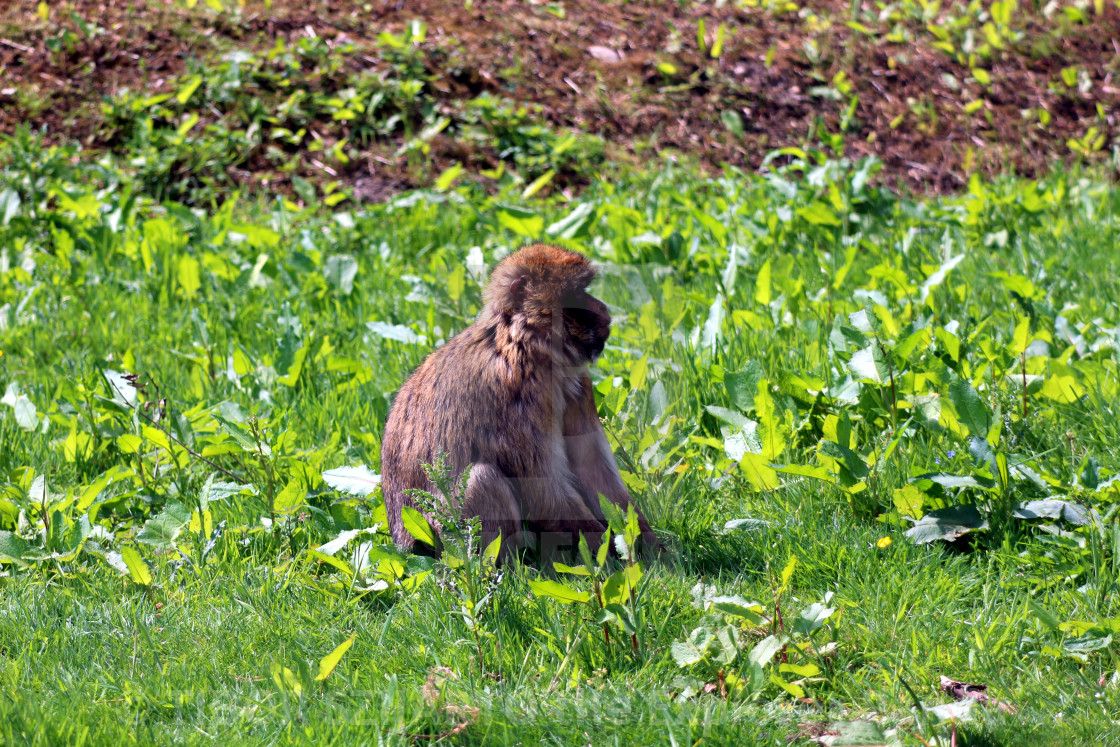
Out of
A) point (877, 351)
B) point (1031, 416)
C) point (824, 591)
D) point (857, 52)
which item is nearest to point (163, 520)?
point (824, 591)

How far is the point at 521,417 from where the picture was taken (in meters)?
3.51

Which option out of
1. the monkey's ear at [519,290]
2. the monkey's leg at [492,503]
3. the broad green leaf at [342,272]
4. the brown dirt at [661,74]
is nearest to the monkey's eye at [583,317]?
the monkey's ear at [519,290]

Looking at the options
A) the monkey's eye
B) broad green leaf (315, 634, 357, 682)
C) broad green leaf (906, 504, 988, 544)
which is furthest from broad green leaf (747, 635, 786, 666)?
the monkey's eye

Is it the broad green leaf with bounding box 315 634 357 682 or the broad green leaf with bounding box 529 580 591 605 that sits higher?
the broad green leaf with bounding box 529 580 591 605

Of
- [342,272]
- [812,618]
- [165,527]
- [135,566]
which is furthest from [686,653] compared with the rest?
[342,272]

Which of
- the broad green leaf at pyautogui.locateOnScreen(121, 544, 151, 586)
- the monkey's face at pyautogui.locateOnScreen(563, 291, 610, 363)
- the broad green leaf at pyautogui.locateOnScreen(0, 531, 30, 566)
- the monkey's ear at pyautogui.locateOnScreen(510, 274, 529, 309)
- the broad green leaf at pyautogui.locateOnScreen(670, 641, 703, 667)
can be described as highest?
the monkey's ear at pyautogui.locateOnScreen(510, 274, 529, 309)

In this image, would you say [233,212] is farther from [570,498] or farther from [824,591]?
[824,591]

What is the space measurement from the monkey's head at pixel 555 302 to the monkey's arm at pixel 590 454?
135 millimetres

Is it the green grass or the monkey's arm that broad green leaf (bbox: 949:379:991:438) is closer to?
the green grass

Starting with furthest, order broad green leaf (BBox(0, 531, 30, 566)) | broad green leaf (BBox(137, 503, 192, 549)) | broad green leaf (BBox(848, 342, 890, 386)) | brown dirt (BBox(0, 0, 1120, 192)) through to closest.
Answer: brown dirt (BBox(0, 0, 1120, 192))
broad green leaf (BBox(848, 342, 890, 386))
broad green leaf (BBox(137, 503, 192, 549))
broad green leaf (BBox(0, 531, 30, 566))

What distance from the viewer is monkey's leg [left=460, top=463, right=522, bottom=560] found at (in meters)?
3.39

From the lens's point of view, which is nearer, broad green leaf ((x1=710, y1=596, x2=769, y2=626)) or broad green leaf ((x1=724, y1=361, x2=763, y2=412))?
broad green leaf ((x1=710, y1=596, x2=769, y2=626))

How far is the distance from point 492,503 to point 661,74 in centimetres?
604

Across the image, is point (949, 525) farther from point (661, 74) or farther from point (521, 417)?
point (661, 74)
